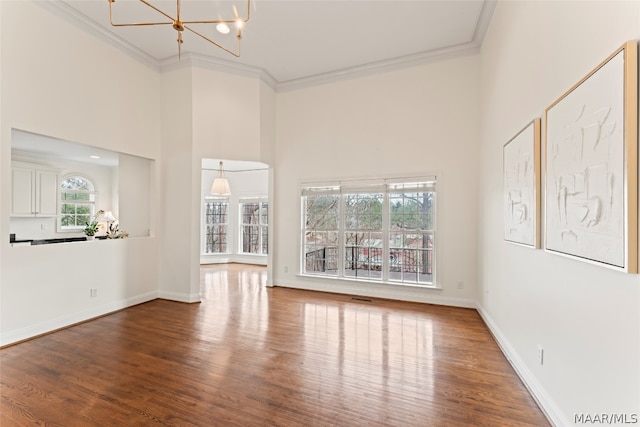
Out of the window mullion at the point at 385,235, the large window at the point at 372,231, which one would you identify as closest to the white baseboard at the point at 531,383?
the large window at the point at 372,231

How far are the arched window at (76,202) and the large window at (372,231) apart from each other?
5810 millimetres

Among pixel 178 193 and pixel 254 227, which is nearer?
pixel 178 193

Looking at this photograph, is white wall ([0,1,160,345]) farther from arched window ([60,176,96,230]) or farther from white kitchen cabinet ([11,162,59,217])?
arched window ([60,176,96,230])

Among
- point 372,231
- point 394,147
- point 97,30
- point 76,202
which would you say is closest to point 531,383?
point 372,231

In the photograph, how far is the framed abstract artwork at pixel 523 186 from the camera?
226 cm

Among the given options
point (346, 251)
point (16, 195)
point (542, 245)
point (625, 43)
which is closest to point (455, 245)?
point (346, 251)

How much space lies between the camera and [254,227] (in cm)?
882

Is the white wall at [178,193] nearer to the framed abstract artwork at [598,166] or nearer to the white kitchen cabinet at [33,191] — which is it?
the white kitchen cabinet at [33,191]

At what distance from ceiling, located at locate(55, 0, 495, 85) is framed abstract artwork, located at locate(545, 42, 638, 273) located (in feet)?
8.97

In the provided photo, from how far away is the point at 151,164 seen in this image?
16.3ft

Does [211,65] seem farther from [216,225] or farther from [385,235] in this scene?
[216,225]

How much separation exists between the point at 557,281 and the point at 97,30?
5939 mm

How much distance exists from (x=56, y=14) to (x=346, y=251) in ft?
17.3

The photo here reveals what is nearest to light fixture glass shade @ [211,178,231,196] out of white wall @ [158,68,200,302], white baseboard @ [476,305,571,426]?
white wall @ [158,68,200,302]
